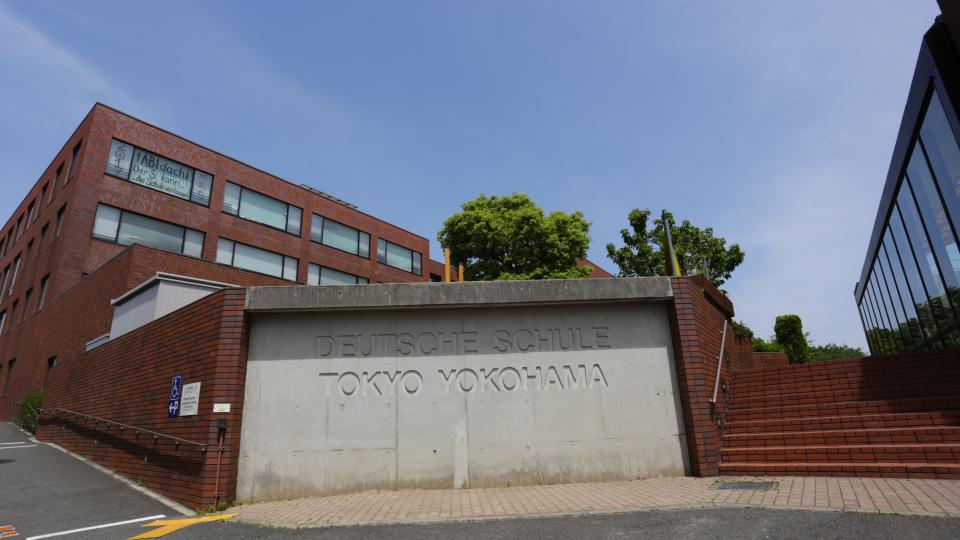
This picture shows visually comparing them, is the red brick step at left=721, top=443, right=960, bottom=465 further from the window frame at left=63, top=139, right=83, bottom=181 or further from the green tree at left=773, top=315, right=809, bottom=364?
the window frame at left=63, top=139, right=83, bottom=181

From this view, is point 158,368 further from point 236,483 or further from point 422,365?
point 422,365

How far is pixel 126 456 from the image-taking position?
9.52 m

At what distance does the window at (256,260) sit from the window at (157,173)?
7.84 feet

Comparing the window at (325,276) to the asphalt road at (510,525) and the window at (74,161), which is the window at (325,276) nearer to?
the window at (74,161)

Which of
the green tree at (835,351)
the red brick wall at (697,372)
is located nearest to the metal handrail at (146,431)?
the red brick wall at (697,372)

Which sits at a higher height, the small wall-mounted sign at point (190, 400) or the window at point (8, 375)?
the window at point (8, 375)

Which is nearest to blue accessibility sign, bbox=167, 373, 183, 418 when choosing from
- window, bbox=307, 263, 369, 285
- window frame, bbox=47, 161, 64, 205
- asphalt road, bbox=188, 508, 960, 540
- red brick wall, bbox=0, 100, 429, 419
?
asphalt road, bbox=188, 508, 960, 540

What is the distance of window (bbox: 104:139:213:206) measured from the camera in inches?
868

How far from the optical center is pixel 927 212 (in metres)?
11.7

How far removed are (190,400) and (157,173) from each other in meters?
19.5

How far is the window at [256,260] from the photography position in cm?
2514

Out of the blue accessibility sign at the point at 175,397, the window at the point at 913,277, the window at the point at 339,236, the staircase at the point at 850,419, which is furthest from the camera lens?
the window at the point at 339,236

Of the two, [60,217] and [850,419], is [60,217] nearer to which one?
[60,217]

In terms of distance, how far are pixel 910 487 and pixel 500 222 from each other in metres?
21.3
